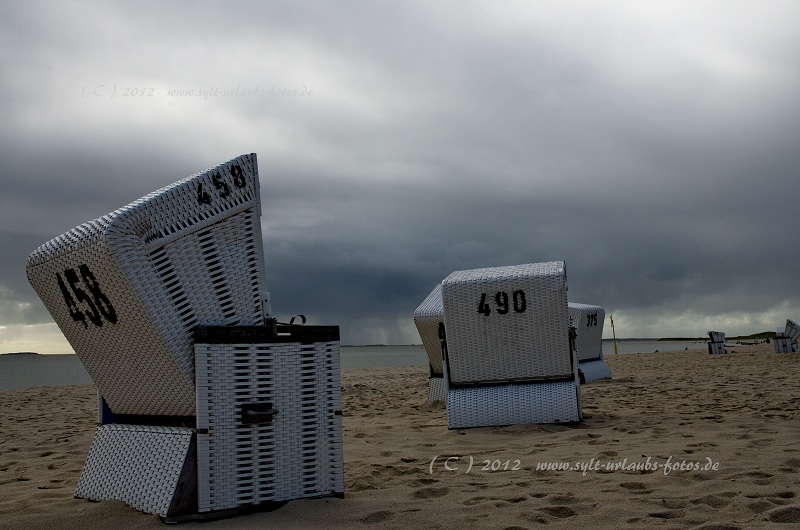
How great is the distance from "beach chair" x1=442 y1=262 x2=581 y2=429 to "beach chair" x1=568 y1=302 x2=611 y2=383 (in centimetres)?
589

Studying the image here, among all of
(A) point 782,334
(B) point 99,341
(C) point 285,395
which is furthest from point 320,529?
(A) point 782,334

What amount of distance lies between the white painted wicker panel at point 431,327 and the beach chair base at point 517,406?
272 centimetres

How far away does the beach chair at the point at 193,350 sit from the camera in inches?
116

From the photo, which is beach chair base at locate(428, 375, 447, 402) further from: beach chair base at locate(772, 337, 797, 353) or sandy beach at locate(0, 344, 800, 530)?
beach chair base at locate(772, 337, 797, 353)

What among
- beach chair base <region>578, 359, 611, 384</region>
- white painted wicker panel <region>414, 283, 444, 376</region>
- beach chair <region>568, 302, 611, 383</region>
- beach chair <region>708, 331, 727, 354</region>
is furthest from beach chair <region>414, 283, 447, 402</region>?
beach chair <region>708, 331, 727, 354</region>

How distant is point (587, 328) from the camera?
13.1 meters

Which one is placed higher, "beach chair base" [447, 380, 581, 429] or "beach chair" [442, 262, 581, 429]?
"beach chair" [442, 262, 581, 429]

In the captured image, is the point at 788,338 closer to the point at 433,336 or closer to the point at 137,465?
the point at 433,336

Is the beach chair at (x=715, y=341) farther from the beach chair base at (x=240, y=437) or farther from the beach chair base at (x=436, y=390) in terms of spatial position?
the beach chair base at (x=240, y=437)

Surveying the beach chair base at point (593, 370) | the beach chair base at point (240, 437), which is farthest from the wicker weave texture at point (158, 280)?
the beach chair base at point (593, 370)

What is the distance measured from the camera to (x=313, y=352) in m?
3.36

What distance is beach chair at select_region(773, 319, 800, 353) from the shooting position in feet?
68.9

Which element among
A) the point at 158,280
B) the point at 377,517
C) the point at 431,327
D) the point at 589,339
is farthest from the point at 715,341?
the point at 158,280

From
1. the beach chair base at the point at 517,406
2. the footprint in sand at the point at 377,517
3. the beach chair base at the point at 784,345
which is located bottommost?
the footprint in sand at the point at 377,517
